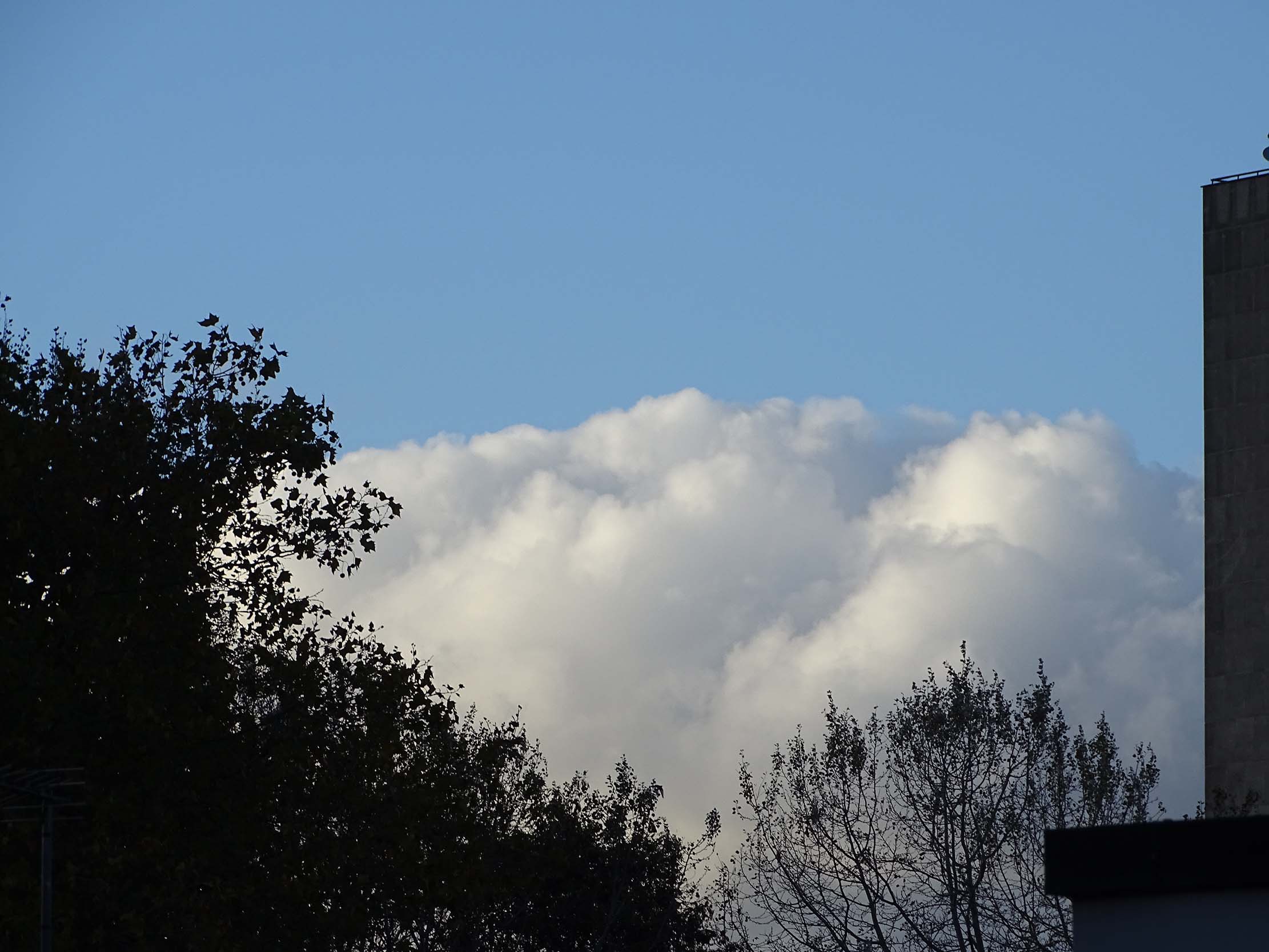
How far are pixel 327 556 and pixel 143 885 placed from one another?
662 cm

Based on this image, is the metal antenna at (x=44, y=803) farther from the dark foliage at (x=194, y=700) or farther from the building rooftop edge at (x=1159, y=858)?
the building rooftop edge at (x=1159, y=858)

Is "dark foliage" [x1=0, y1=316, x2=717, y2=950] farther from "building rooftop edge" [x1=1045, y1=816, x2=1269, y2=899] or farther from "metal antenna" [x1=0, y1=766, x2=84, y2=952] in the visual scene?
"building rooftop edge" [x1=1045, y1=816, x2=1269, y2=899]

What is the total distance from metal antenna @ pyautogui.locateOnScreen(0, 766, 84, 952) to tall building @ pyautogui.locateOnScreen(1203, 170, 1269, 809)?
3901 centimetres

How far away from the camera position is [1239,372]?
198 ft

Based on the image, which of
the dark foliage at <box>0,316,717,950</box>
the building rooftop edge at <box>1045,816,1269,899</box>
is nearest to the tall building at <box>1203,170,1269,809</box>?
the dark foliage at <box>0,316,717,950</box>

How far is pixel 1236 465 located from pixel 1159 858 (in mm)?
46464

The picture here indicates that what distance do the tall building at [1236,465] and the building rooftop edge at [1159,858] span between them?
4361 cm

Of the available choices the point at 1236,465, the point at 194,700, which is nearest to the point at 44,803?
the point at 194,700

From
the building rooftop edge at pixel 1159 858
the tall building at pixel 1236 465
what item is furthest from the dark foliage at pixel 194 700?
the tall building at pixel 1236 465

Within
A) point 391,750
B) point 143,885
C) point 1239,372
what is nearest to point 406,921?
point 391,750

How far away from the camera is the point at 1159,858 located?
16.0 meters

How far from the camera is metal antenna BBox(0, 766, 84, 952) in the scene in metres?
21.5

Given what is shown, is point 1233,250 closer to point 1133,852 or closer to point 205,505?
point 205,505

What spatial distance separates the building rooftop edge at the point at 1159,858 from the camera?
15711mm
